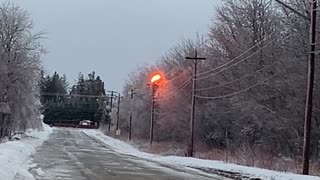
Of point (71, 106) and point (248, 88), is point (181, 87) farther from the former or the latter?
point (71, 106)

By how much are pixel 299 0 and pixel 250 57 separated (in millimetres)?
7851

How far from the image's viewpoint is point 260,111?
131ft

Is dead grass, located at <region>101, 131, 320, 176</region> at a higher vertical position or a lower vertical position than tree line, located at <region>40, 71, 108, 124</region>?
lower

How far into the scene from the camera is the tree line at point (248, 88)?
35906 mm

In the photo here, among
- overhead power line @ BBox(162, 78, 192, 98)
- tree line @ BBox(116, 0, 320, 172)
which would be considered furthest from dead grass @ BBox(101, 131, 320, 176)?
overhead power line @ BBox(162, 78, 192, 98)

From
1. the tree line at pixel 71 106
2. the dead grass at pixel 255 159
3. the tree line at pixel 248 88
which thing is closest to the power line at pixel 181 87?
the tree line at pixel 248 88

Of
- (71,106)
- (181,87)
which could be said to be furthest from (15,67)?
(71,106)

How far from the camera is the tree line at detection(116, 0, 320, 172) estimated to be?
35.9 metres

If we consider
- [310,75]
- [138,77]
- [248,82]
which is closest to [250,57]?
[248,82]

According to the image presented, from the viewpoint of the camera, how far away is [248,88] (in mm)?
41844

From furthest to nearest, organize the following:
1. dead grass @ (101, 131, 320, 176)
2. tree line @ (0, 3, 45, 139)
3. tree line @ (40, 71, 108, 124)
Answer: tree line @ (40, 71, 108, 124) < tree line @ (0, 3, 45, 139) < dead grass @ (101, 131, 320, 176)

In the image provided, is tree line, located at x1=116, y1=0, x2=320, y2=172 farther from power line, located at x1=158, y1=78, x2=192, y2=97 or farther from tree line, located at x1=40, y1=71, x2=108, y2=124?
tree line, located at x1=40, y1=71, x2=108, y2=124

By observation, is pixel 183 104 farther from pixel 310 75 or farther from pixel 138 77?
pixel 138 77

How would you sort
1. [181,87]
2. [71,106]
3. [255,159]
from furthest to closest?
[71,106] < [181,87] < [255,159]
